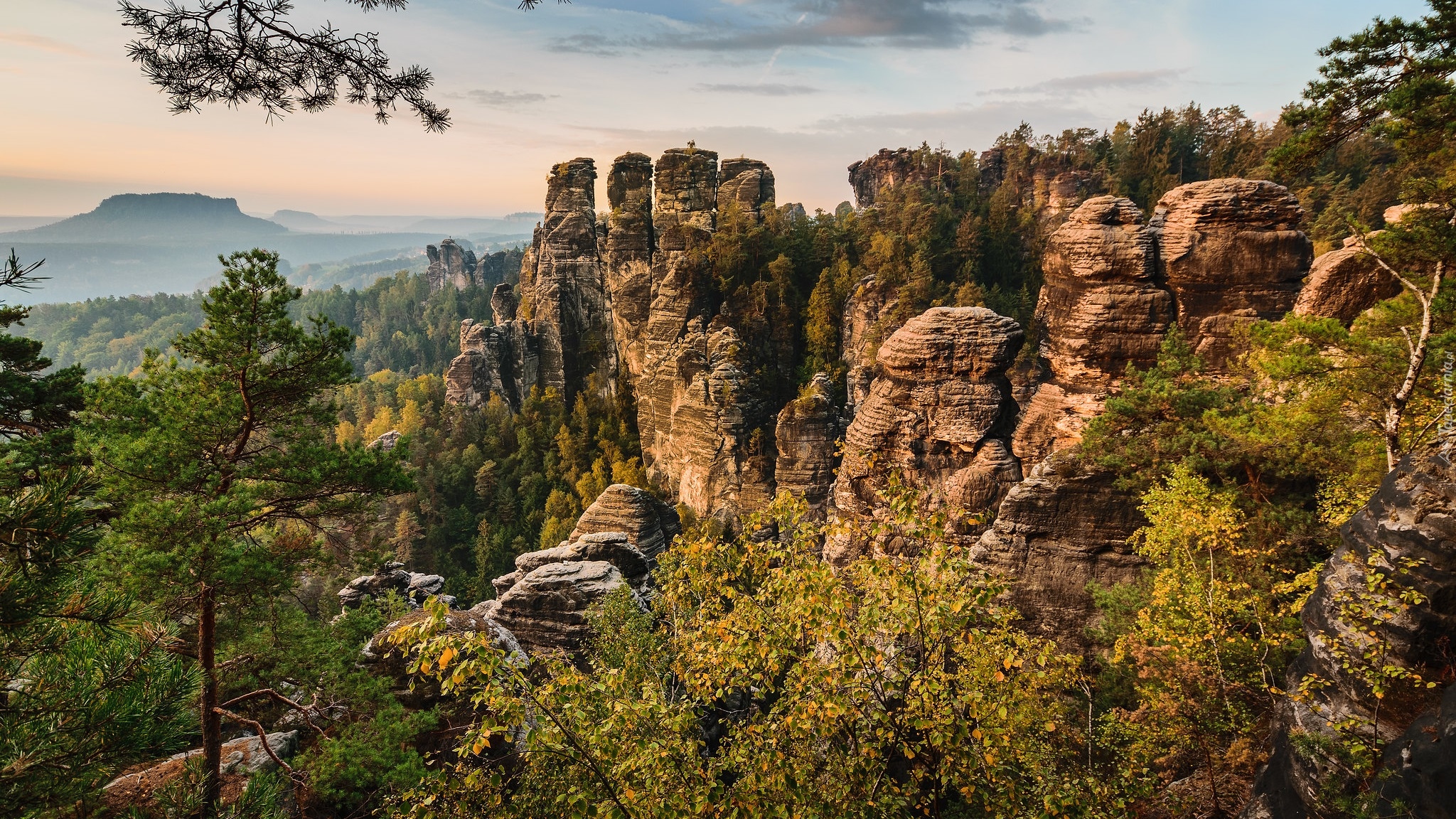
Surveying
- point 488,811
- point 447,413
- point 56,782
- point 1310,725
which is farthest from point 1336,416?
point 447,413

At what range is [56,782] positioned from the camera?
360cm

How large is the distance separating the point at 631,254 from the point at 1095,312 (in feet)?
122

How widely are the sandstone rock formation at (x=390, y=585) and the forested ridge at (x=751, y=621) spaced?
12.3 meters

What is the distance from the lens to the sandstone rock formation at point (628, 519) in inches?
1196

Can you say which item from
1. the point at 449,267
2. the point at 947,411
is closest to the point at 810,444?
the point at 947,411

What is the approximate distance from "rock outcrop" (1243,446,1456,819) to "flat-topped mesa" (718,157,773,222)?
46950 mm

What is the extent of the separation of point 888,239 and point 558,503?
30.2m

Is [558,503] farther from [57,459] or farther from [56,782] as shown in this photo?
[56,782]

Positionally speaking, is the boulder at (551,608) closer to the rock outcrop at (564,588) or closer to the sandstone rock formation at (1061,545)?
the rock outcrop at (564,588)

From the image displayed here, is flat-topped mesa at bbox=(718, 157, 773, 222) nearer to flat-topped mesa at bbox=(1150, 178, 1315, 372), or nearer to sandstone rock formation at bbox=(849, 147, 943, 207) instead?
sandstone rock formation at bbox=(849, 147, 943, 207)

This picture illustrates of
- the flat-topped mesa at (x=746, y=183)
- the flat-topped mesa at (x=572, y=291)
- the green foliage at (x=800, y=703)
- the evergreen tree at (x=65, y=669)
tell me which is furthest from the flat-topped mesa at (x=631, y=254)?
the evergreen tree at (x=65, y=669)

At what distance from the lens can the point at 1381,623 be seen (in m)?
6.55

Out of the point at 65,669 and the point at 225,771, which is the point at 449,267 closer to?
the point at 225,771

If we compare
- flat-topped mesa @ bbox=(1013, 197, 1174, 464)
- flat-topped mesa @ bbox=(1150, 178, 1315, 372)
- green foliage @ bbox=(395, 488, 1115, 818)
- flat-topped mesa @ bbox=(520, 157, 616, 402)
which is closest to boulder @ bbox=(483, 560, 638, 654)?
green foliage @ bbox=(395, 488, 1115, 818)
